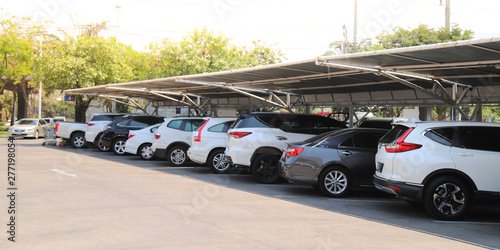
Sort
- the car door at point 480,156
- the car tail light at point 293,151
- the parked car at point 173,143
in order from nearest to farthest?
1. the car door at point 480,156
2. the car tail light at point 293,151
3. the parked car at point 173,143

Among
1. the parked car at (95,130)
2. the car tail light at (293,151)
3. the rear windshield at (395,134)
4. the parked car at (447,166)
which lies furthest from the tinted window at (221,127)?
the parked car at (95,130)

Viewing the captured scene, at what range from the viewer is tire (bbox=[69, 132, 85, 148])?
22.6 meters

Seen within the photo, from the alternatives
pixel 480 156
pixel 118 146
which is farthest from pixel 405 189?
pixel 118 146

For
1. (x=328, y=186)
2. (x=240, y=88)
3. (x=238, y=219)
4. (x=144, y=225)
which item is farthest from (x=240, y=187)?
(x=240, y=88)

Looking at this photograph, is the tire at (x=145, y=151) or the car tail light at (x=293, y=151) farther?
the tire at (x=145, y=151)

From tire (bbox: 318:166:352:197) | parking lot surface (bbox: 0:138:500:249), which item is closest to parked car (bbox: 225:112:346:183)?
parking lot surface (bbox: 0:138:500:249)

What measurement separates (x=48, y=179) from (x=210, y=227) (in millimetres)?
6232

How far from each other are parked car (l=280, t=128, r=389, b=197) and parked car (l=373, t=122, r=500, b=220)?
177cm

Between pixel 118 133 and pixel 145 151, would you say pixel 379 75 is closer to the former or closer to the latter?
pixel 145 151

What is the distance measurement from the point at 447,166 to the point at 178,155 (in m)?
9.45

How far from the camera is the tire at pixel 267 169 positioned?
1155 centimetres

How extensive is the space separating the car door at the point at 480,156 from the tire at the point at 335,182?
2549 mm

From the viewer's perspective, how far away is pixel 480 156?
7.55 meters

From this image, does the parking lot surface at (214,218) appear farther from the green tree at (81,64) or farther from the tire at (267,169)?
the green tree at (81,64)
